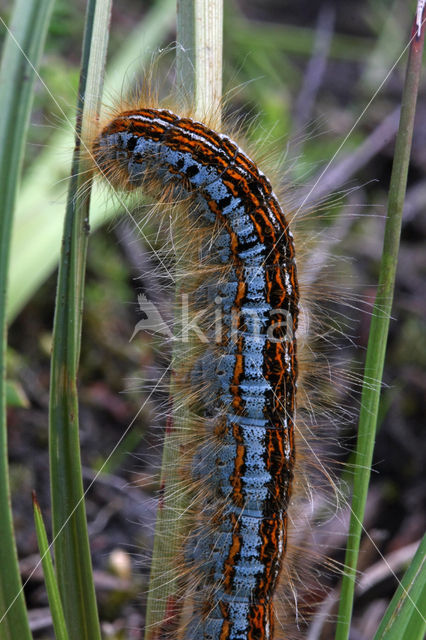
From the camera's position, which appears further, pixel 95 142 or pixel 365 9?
pixel 365 9

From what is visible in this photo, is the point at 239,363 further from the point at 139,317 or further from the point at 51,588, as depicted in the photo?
the point at 139,317

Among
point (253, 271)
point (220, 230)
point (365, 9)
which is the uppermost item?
point (365, 9)

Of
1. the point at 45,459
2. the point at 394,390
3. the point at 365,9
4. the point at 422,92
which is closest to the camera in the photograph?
the point at 45,459

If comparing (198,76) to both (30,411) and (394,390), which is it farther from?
(394,390)

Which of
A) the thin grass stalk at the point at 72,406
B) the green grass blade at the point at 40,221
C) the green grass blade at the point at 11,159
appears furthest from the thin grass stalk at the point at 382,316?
the green grass blade at the point at 40,221

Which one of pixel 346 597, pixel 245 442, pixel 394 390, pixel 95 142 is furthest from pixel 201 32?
pixel 394 390

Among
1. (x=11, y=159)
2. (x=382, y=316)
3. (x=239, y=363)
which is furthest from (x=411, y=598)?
(x=11, y=159)

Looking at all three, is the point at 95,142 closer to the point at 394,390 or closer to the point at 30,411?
the point at 30,411

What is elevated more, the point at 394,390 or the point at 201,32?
the point at 201,32

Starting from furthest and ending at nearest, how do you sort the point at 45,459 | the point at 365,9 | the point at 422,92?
the point at 365,9 → the point at 422,92 → the point at 45,459
